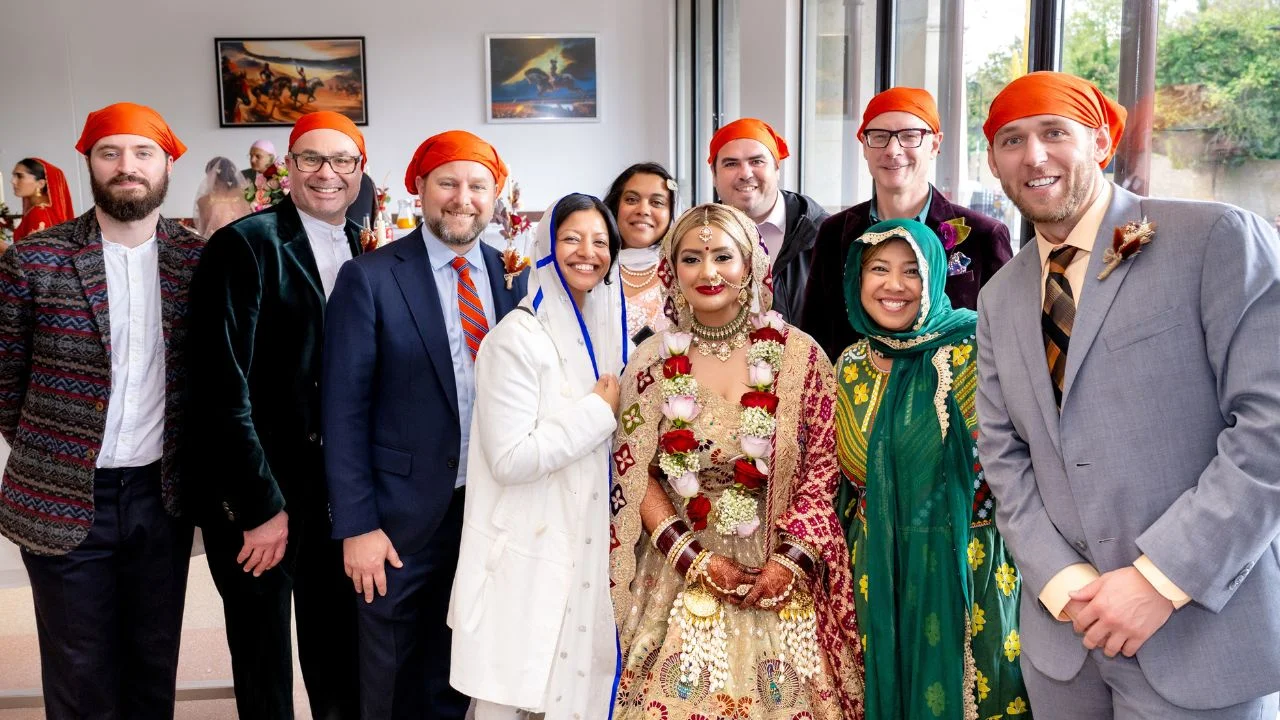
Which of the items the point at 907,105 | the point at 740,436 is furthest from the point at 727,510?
the point at 907,105

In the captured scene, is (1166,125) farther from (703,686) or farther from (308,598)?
(308,598)

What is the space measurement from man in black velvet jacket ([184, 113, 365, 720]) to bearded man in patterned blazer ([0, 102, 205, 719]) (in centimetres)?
11

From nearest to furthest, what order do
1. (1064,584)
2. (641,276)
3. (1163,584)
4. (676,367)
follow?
1. (1163,584)
2. (1064,584)
3. (676,367)
4. (641,276)

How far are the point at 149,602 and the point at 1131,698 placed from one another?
8.02 ft

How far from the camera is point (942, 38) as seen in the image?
451cm

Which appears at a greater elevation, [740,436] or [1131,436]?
[1131,436]

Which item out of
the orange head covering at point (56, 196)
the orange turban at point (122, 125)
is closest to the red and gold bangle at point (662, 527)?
the orange turban at point (122, 125)

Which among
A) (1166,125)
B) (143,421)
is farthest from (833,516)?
(143,421)

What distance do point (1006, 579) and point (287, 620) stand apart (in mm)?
2056

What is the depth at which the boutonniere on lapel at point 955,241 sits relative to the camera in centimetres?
304

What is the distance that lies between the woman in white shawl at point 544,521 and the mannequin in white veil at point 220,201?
543cm

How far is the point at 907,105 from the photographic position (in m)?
3.26

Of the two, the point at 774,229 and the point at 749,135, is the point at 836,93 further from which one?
the point at 774,229

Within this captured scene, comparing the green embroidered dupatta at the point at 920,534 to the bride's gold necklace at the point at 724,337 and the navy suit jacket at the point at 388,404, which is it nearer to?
the bride's gold necklace at the point at 724,337
